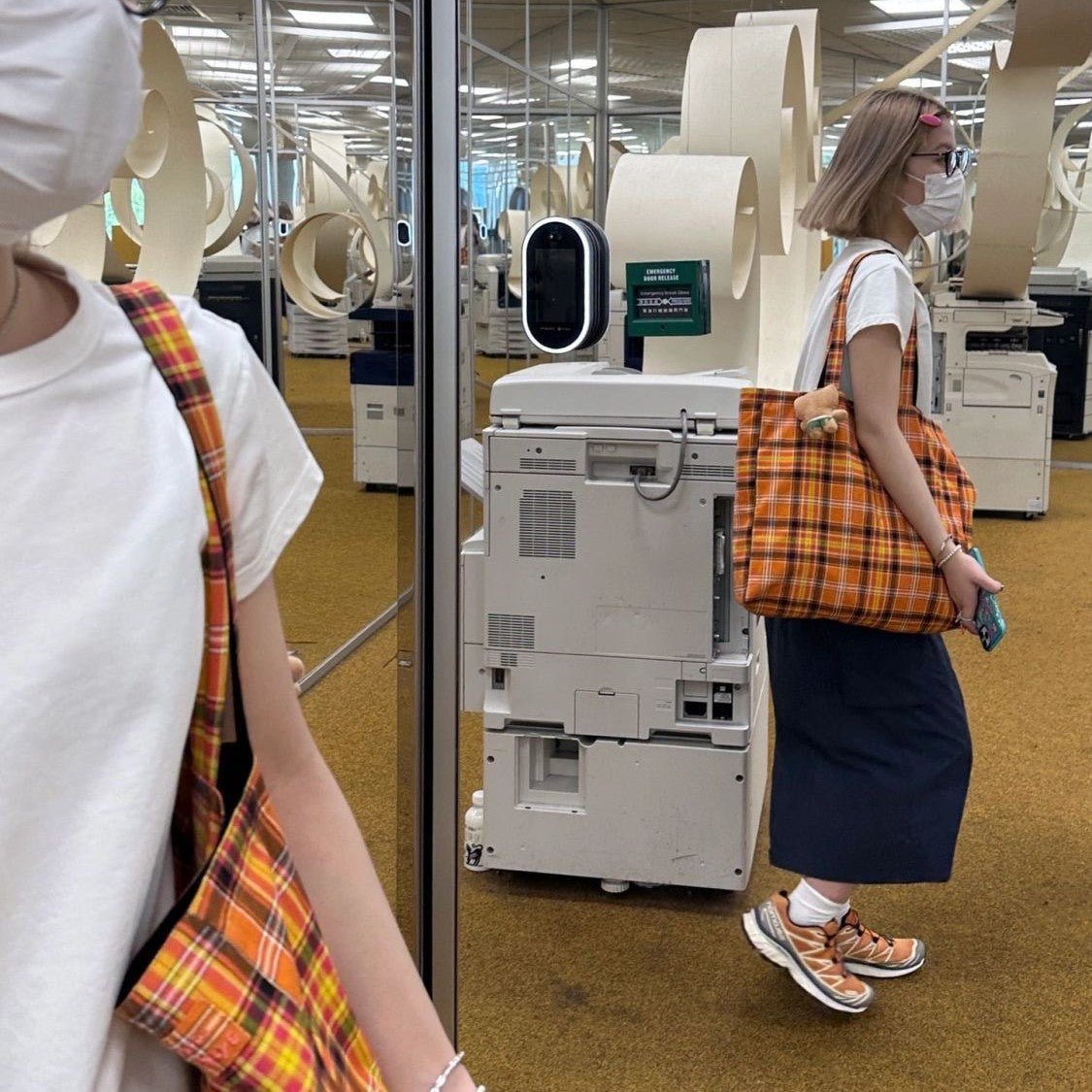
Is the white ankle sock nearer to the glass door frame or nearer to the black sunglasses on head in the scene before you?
the glass door frame

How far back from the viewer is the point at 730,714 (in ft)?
10.1

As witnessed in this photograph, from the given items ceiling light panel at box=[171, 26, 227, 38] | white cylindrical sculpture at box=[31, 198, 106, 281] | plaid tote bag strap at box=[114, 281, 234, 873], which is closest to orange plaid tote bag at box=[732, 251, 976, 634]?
ceiling light panel at box=[171, 26, 227, 38]

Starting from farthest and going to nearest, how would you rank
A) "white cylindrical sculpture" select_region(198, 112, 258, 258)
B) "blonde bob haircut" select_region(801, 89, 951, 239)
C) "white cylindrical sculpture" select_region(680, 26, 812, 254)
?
1. "white cylindrical sculpture" select_region(680, 26, 812, 254)
2. "blonde bob haircut" select_region(801, 89, 951, 239)
3. "white cylindrical sculpture" select_region(198, 112, 258, 258)

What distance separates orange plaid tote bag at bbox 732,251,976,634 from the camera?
8.14ft

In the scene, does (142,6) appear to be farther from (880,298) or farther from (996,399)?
(996,399)

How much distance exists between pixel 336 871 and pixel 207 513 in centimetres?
22

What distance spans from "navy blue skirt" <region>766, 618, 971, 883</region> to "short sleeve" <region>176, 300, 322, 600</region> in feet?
6.40

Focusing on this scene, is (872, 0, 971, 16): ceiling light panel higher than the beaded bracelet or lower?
higher

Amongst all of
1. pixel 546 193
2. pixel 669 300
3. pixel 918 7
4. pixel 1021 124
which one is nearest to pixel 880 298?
pixel 669 300

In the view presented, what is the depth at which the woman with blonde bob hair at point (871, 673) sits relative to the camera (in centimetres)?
246

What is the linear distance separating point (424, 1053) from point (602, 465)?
90.9 inches

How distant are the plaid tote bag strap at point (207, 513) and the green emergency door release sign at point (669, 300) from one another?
269cm

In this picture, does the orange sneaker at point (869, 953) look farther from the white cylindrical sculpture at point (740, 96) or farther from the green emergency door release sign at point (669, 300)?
the white cylindrical sculpture at point (740, 96)

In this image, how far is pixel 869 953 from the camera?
2.85 meters
